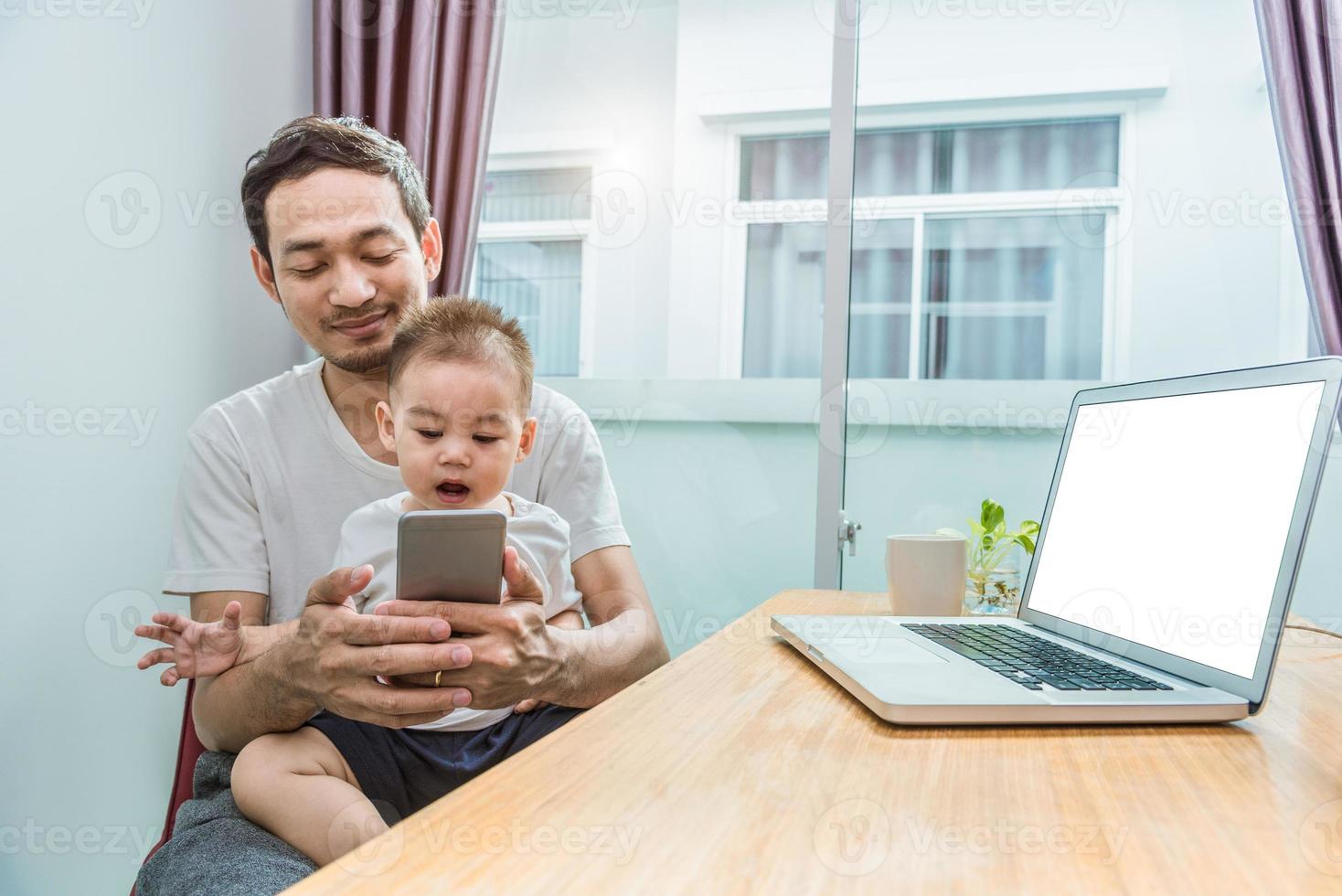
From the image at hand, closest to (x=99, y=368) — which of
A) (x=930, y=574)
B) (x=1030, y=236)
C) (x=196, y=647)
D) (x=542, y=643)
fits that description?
(x=196, y=647)

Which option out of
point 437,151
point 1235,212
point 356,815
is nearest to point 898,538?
point 356,815

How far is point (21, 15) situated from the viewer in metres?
1.66

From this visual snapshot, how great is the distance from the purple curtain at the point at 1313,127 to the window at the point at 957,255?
1.19 ft

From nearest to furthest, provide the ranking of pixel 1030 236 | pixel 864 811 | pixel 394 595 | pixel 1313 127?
pixel 864 811, pixel 394 595, pixel 1313 127, pixel 1030 236

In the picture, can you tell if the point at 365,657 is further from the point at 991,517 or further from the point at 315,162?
the point at 991,517

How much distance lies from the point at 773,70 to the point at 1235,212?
1212 mm

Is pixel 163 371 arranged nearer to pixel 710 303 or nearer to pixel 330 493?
pixel 330 493

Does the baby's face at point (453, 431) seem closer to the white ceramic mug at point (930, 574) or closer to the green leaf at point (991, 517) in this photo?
the white ceramic mug at point (930, 574)

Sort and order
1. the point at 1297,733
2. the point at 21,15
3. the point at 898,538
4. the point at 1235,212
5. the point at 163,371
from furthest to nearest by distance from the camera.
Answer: the point at 1235,212, the point at 163,371, the point at 21,15, the point at 898,538, the point at 1297,733

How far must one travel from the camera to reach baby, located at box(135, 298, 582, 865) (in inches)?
39.8

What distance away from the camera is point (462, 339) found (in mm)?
1323

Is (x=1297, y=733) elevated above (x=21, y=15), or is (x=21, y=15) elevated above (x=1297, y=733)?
(x=21, y=15)

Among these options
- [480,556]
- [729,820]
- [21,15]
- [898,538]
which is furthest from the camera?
[21,15]

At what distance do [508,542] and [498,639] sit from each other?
0.35 m
